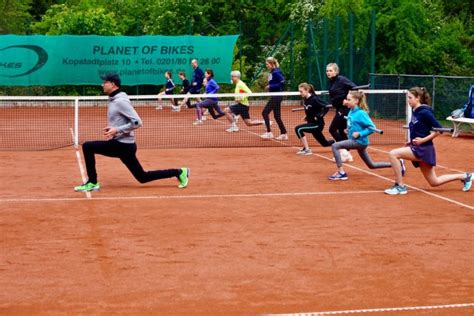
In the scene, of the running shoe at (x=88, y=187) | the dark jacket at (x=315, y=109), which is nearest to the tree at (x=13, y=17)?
the dark jacket at (x=315, y=109)

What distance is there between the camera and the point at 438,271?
7715 mm

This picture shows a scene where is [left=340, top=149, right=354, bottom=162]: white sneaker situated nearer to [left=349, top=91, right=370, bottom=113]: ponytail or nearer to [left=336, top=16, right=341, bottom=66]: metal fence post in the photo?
[left=349, top=91, right=370, bottom=113]: ponytail

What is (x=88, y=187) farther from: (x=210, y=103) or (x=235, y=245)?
(x=210, y=103)

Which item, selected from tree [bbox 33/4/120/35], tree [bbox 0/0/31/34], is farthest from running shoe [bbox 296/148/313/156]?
tree [bbox 0/0/31/34]

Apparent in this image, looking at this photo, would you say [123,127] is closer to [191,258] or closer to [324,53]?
[191,258]

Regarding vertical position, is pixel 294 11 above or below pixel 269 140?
above

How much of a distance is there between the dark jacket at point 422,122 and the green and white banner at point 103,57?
1971cm

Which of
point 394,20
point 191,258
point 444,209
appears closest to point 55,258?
point 191,258

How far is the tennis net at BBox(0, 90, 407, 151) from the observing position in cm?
1884

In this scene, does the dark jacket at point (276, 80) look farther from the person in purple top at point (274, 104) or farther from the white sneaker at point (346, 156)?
the white sneaker at point (346, 156)

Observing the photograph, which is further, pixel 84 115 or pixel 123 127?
pixel 84 115

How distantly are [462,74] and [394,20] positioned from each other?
10.7 feet

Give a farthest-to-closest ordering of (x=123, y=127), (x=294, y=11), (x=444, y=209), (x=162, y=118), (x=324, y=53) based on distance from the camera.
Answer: (x=294, y=11) < (x=324, y=53) < (x=162, y=118) < (x=123, y=127) < (x=444, y=209)

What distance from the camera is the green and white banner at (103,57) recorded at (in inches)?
1159
